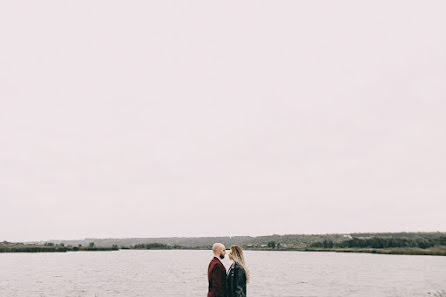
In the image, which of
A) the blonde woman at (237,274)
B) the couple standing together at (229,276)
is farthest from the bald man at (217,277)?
the blonde woman at (237,274)

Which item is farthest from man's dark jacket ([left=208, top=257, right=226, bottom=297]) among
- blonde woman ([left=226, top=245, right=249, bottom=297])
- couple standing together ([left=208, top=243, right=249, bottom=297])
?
blonde woman ([left=226, top=245, right=249, bottom=297])

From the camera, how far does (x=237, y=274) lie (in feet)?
41.7

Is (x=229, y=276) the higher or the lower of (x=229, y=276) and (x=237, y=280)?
the higher

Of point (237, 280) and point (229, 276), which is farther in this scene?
point (229, 276)

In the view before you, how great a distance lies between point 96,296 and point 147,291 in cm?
750

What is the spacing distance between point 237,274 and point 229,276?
0.36 m

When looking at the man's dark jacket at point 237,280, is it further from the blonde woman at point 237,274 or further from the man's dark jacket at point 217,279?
the man's dark jacket at point 217,279

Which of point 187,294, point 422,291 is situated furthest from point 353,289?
point 187,294

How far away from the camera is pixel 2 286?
49.5 m

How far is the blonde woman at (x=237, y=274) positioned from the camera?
12.6m

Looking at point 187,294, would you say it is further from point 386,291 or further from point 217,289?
point 217,289

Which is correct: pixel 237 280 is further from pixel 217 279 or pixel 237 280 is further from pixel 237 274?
pixel 217 279

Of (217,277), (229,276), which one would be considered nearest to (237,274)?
(229,276)

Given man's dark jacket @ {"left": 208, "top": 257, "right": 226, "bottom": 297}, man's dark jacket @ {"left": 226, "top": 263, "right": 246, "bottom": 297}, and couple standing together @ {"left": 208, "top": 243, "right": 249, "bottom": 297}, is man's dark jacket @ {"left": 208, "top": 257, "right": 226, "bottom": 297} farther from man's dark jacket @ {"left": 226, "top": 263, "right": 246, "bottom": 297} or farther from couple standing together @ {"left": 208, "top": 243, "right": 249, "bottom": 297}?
man's dark jacket @ {"left": 226, "top": 263, "right": 246, "bottom": 297}
